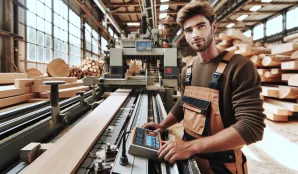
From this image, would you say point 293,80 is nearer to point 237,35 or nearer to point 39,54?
point 237,35

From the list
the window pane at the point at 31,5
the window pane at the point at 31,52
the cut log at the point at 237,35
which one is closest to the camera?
the cut log at the point at 237,35

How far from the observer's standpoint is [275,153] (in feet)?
7.57

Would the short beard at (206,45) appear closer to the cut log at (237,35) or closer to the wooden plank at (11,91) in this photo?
the wooden plank at (11,91)

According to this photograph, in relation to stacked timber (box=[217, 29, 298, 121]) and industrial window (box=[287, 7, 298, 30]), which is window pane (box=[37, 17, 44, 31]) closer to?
stacked timber (box=[217, 29, 298, 121])

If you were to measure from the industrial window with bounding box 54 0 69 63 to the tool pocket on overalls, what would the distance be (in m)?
7.87

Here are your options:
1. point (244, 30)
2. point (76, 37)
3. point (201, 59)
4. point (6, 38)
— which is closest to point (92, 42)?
point (76, 37)

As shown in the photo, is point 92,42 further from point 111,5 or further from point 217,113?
point 217,113

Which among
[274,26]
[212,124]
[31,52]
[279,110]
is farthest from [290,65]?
[274,26]

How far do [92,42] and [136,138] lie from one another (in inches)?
483

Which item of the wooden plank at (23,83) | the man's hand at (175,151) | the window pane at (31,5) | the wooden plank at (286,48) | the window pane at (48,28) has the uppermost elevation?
the window pane at (31,5)

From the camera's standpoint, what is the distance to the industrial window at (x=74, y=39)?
370 inches

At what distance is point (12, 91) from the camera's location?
3.19 m

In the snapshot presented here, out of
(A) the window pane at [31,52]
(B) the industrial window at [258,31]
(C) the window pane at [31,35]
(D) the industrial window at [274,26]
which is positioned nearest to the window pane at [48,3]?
(C) the window pane at [31,35]

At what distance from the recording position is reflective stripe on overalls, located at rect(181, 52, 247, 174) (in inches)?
46.1
